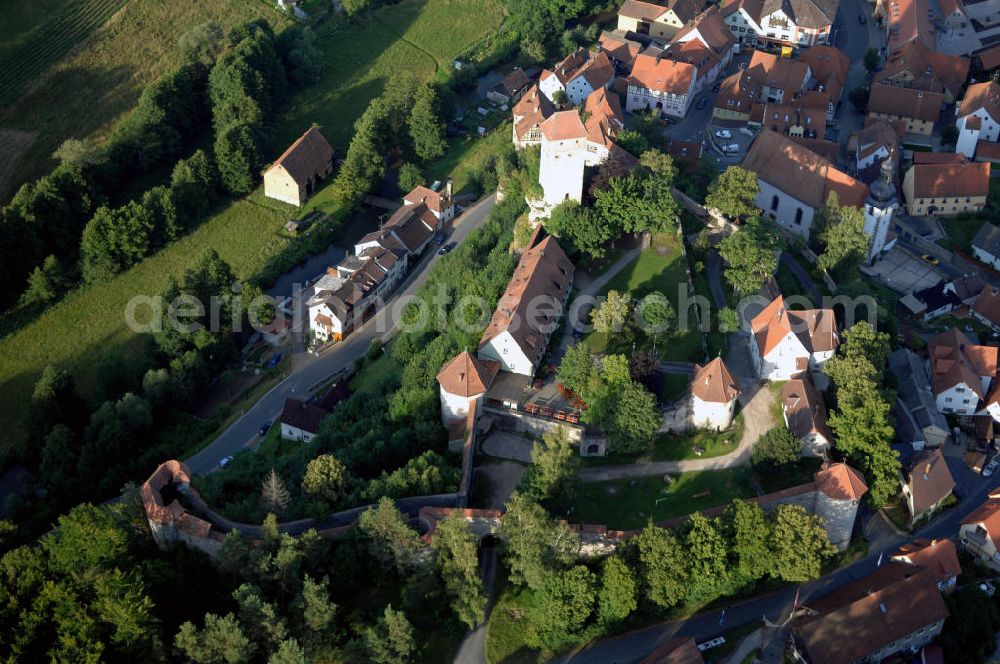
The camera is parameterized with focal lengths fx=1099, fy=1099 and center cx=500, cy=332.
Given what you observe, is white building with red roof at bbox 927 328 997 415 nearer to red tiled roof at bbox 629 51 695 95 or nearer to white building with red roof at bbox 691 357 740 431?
white building with red roof at bbox 691 357 740 431

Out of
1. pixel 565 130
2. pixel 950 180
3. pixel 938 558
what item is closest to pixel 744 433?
pixel 938 558

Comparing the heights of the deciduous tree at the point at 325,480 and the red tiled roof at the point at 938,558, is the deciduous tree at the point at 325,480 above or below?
above

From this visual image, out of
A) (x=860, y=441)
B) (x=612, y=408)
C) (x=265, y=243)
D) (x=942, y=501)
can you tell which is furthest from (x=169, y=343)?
(x=942, y=501)

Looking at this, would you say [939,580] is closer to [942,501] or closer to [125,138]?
[942,501]

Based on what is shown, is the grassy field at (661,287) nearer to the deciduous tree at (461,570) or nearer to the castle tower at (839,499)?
the castle tower at (839,499)

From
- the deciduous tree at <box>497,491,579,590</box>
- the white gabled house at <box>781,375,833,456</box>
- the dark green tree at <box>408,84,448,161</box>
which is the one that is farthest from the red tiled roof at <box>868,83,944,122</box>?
the deciduous tree at <box>497,491,579,590</box>

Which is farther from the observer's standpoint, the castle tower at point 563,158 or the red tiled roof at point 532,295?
the castle tower at point 563,158

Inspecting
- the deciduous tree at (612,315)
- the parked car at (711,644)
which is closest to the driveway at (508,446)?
the deciduous tree at (612,315)
